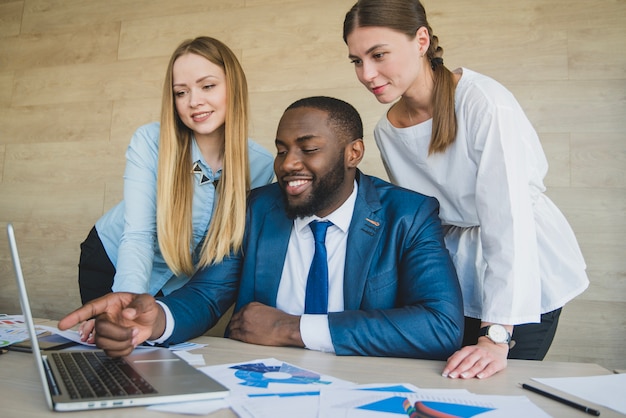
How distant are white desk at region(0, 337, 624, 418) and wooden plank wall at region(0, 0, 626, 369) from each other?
1451mm

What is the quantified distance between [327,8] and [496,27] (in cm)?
86

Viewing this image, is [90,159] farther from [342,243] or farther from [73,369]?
[73,369]

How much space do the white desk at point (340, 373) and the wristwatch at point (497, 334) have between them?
0.29 ft

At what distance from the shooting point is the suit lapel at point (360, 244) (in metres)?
1.44

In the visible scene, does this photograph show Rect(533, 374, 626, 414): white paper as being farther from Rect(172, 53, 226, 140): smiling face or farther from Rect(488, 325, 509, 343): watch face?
Rect(172, 53, 226, 140): smiling face

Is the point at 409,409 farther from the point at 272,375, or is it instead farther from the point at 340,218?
the point at 340,218

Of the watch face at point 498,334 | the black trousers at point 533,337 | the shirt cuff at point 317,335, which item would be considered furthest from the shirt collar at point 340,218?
the black trousers at point 533,337

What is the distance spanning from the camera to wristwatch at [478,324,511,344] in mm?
1285

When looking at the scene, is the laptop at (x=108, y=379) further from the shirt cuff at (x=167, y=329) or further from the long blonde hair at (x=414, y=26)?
the long blonde hair at (x=414, y=26)

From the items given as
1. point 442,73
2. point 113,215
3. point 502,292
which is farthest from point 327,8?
point 502,292

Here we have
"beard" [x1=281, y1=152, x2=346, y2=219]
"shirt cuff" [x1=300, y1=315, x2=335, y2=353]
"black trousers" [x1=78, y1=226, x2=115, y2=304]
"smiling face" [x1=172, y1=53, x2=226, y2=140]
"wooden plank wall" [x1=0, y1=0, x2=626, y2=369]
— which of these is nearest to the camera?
"shirt cuff" [x1=300, y1=315, x2=335, y2=353]

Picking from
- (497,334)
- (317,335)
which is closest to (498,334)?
(497,334)

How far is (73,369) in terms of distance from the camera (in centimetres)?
92

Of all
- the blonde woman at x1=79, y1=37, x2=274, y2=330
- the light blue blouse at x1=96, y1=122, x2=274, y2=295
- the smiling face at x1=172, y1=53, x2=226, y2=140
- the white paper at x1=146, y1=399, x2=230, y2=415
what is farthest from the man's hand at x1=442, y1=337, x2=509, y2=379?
the smiling face at x1=172, y1=53, x2=226, y2=140
